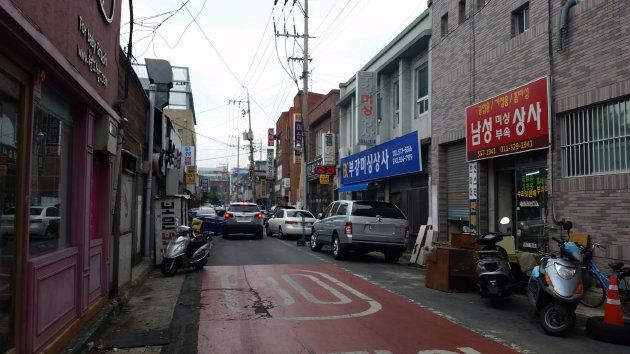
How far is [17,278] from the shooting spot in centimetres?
452

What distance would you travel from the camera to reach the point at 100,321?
6.61 m

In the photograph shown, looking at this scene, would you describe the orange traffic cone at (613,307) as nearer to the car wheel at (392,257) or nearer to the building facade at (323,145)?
the car wheel at (392,257)

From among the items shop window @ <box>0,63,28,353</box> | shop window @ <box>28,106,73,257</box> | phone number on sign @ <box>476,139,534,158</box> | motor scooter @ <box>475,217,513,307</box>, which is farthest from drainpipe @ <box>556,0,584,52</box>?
shop window @ <box>0,63,28,353</box>

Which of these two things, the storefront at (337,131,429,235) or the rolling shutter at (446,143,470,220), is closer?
the rolling shutter at (446,143,470,220)

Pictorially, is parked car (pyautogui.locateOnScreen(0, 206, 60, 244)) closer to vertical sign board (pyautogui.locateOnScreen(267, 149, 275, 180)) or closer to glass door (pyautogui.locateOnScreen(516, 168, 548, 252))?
glass door (pyautogui.locateOnScreen(516, 168, 548, 252))

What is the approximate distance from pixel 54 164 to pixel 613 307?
6.86 metres

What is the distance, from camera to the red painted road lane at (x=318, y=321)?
5.87 metres

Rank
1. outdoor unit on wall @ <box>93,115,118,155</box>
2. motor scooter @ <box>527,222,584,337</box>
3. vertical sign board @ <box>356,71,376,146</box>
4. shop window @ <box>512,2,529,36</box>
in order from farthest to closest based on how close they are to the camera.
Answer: vertical sign board @ <box>356,71,376,146</box> < shop window @ <box>512,2,529,36</box> < outdoor unit on wall @ <box>93,115,118,155</box> < motor scooter @ <box>527,222,584,337</box>

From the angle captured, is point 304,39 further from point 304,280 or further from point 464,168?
point 304,280

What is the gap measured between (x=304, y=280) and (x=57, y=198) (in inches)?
231

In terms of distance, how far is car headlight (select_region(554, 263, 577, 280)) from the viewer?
662 centimetres

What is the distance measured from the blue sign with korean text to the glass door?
5.21 m

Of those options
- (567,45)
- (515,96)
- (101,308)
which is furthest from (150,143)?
(567,45)

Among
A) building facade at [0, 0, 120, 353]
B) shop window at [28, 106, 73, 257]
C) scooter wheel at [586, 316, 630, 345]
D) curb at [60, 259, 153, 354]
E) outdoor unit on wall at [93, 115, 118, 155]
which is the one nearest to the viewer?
building facade at [0, 0, 120, 353]
